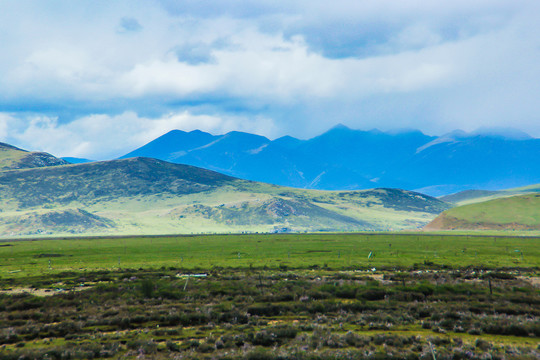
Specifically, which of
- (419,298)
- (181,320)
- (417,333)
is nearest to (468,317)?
(417,333)

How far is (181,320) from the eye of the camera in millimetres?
24062

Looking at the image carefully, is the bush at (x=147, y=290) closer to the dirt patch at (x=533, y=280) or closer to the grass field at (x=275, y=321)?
the grass field at (x=275, y=321)

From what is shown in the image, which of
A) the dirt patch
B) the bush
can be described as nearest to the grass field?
the bush

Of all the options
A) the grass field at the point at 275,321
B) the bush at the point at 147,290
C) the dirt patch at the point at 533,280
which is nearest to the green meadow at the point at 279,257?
the dirt patch at the point at 533,280

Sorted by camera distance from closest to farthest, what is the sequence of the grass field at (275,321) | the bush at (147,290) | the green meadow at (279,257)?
the grass field at (275,321) < the bush at (147,290) < the green meadow at (279,257)

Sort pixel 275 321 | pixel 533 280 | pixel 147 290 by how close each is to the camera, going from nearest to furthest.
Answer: pixel 275 321 → pixel 147 290 → pixel 533 280

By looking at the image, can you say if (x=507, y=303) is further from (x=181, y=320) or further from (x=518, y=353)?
(x=181, y=320)

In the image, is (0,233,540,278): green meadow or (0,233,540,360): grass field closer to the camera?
(0,233,540,360): grass field

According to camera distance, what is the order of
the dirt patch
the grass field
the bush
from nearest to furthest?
the grass field
the bush
the dirt patch

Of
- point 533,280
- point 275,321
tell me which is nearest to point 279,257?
point 533,280

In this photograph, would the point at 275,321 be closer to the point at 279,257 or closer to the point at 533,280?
the point at 533,280

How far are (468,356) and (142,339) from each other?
51.3 ft

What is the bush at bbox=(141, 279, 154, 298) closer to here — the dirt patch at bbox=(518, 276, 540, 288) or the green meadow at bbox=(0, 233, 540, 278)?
the green meadow at bbox=(0, 233, 540, 278)

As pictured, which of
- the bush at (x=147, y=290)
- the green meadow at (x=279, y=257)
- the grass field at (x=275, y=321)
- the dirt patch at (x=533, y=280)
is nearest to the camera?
the grass field at (x=275, y=321)
